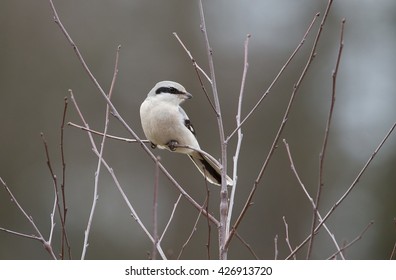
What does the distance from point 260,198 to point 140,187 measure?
211cm

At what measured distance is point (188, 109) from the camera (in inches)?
424

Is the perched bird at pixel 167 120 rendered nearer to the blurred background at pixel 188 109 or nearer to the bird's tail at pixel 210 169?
the bird's tail at pixel 210 169

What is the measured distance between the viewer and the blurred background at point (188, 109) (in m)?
10.8

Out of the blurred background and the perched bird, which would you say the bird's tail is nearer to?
the perched bird

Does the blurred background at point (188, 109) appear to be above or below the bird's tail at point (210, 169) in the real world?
below

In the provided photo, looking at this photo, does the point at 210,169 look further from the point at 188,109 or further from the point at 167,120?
the point at 188,109

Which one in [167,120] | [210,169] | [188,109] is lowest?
[188,109]

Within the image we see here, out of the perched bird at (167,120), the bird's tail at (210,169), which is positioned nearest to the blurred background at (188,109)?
the bird's tail at (210,169)

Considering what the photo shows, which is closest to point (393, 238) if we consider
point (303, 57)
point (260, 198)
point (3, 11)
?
point (260, 198)

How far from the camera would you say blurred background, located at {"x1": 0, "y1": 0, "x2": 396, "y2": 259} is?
10.8 m

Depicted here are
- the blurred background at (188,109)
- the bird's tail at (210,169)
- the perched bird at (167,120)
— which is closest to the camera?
the bird's tail at (210,169)

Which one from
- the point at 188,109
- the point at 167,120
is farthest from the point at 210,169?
the point at 188,109
